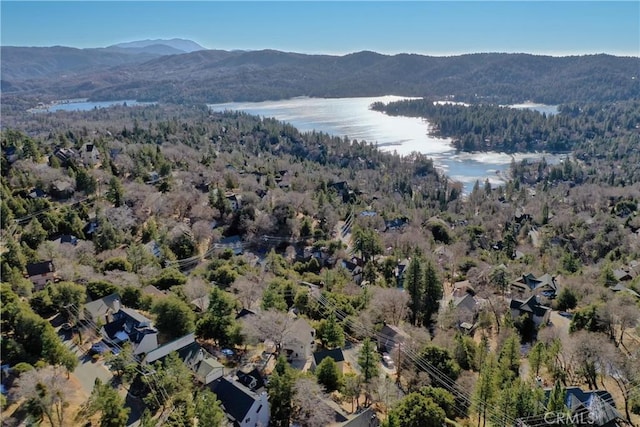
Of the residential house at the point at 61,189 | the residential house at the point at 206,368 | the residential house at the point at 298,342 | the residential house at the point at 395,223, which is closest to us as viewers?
the residential house at the point at 206,368

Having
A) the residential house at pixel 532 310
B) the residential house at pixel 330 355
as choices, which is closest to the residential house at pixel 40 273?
the residential house at pixel 330 355

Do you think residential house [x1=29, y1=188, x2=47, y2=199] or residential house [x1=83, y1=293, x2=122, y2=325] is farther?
residential house [x1=29, y1=188, x2=47, y2=199]

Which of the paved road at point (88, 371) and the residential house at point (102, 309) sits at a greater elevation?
the residential house at point (102, 309)

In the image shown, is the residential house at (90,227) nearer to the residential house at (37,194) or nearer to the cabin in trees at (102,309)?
the residential house at (37,194)

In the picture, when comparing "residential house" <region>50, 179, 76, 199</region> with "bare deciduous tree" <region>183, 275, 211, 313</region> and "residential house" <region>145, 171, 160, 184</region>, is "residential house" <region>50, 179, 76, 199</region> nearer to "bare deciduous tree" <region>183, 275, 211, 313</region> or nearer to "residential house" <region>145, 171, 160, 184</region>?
"residential house" <region>145, 171, 160, 184</region>

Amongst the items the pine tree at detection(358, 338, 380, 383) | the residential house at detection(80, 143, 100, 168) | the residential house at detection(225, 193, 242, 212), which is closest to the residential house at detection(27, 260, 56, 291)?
the pine tree at detection(358, 338, 380, 383)

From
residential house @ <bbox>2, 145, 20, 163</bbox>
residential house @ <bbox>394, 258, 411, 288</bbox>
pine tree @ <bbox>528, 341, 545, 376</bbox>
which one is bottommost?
residential house @ <bbox>394, 258, 411, 288</bbox>

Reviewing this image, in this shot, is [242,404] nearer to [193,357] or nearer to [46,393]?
[193,357]
